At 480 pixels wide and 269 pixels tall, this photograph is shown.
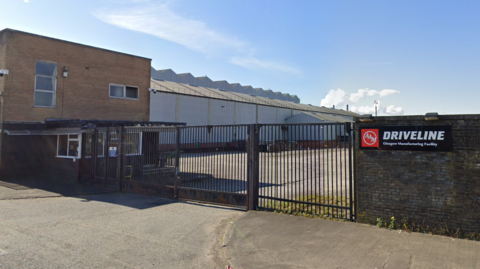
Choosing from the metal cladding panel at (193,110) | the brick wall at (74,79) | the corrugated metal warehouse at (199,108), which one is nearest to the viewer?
the brick wall at (74,79)

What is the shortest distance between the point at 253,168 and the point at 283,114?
1638 inches

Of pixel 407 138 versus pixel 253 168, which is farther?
pixel 253 168

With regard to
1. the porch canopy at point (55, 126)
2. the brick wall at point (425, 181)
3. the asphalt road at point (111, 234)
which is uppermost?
the porch canopy at point (55, 126)

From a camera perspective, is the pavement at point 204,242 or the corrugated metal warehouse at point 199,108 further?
the corrugated metal warehouse at point 199,108

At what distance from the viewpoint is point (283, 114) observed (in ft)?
162

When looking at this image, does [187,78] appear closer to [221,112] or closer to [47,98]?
[221,112]

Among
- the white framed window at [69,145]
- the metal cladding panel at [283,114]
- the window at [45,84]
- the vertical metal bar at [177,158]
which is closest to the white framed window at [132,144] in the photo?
the vertical metal bar at [177,158]

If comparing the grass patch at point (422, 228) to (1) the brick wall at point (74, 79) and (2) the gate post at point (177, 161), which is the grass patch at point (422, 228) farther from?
(1) the brick wall at point (74, 79)

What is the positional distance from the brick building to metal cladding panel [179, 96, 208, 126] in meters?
12.7

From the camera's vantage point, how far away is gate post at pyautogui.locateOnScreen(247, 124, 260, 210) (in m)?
8.48

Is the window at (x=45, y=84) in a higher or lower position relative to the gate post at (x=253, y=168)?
higher

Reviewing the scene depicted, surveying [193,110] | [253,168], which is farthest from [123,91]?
[253,168]

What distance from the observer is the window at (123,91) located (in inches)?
788

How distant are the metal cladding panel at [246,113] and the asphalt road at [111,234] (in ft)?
100
